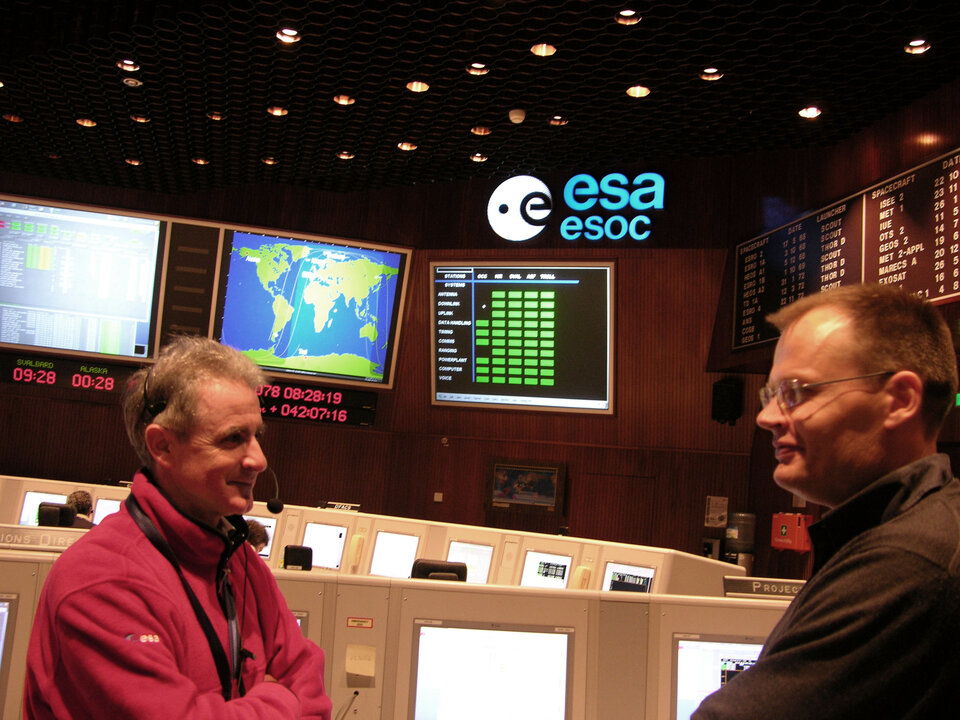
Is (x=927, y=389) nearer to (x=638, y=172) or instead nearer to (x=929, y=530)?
(x=929, y=530)

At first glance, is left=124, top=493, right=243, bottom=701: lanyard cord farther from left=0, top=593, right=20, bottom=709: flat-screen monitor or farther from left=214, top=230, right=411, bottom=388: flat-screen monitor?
left=214, top=230, right=411, bottom=388: flat-screen monitor

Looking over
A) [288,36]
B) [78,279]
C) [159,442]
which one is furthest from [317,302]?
[159,442]

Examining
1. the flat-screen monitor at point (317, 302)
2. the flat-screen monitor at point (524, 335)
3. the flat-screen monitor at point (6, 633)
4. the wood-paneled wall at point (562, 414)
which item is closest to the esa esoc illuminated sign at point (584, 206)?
the wood-paneled wall at point (562, 414)

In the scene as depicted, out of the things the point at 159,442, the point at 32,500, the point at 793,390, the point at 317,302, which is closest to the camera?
the point at 793,390

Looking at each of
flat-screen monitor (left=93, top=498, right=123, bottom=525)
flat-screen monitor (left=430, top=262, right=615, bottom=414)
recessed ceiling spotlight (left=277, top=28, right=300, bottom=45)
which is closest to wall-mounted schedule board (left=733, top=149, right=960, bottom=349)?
flat-screen monitor (left=430, top=262, right=615, bottom=414)

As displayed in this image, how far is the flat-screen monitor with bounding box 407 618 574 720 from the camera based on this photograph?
2277mm

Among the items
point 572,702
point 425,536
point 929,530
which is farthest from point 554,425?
point 929,530

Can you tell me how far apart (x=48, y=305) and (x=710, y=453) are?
520 centimetres

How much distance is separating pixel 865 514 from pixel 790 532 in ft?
15.9

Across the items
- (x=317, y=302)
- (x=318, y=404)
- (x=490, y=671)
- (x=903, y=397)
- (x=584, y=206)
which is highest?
(x=584, y=206)

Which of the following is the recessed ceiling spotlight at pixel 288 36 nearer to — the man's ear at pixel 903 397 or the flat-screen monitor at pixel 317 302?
the flat-screen monitor at pixel 317 302

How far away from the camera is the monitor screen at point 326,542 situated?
Answer: 5.46 m

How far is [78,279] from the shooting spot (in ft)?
23.2

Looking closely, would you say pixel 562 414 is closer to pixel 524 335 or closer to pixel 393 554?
pixel 524 335
